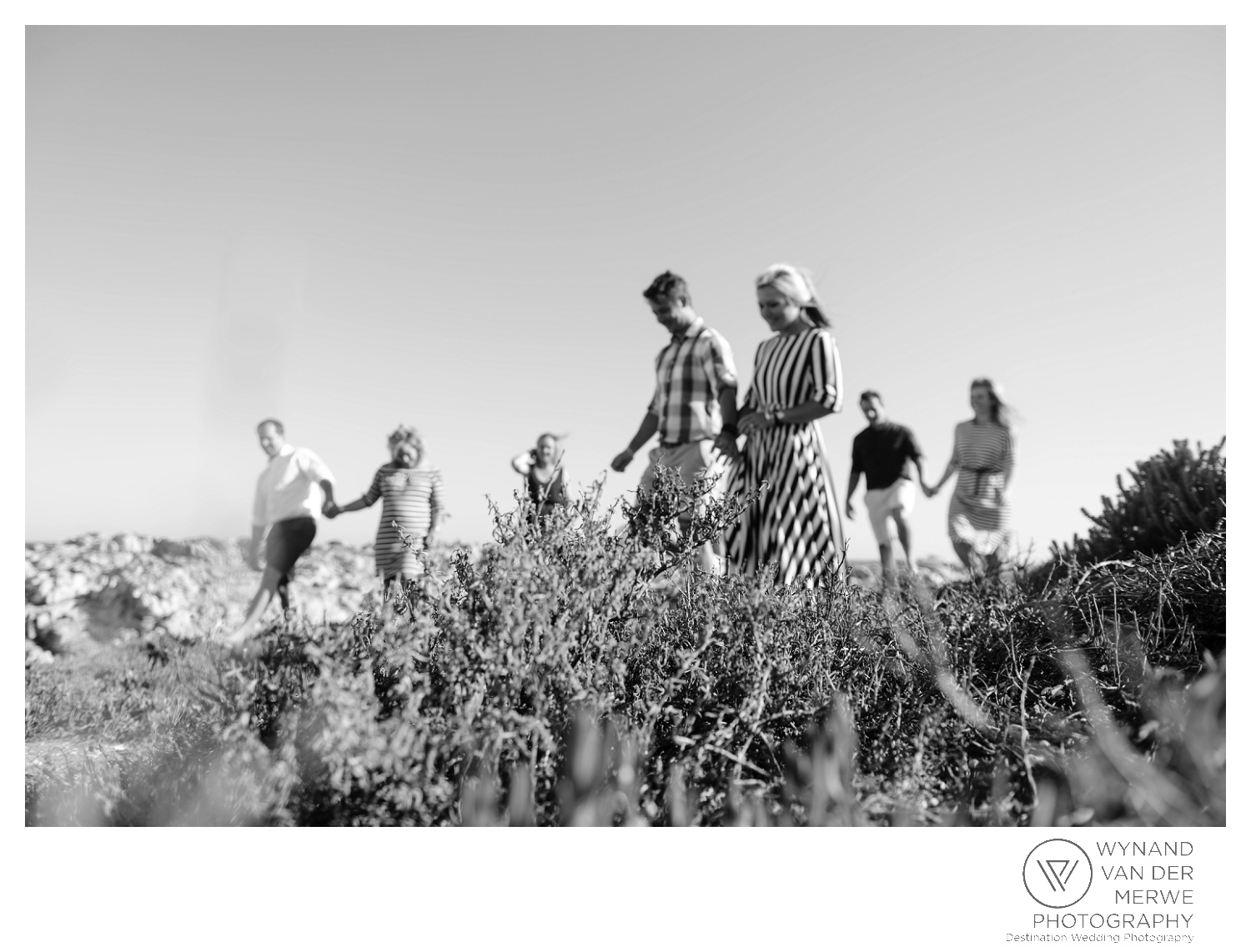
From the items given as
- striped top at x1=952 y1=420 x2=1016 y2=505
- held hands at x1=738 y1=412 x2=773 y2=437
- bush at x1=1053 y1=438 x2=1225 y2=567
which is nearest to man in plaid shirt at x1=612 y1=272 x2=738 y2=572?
held hands at x1=738 y1=412 x2=773 y2=437

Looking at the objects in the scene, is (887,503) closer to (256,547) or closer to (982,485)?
(982,485)

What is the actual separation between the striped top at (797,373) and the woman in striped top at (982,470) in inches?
108

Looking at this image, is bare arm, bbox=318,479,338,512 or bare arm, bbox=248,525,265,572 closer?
bare arm, bbox=248,525,265,572

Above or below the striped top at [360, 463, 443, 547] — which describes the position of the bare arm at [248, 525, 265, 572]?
below

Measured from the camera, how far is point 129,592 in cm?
698

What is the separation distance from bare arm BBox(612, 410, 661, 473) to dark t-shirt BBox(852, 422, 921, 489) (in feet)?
9.41

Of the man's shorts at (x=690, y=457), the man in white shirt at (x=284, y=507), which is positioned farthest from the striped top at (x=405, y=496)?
the man's shorts at (x=690, y=457)

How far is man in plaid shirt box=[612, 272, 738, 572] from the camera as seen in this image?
3.83m

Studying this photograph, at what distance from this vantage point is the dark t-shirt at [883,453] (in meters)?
6.21

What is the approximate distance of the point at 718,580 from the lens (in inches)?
97.7
